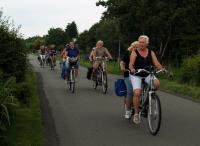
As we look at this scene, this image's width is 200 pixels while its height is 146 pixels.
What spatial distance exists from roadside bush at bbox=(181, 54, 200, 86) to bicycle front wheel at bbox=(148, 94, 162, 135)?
1231 centimetres

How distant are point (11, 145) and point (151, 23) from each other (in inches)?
902

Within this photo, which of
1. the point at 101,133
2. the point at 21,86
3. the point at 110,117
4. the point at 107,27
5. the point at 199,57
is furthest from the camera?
the point at 107,27

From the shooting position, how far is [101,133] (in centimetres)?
1061

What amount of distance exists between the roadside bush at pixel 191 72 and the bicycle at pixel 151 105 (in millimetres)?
11723

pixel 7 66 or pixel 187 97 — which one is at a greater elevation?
pixel 7 66

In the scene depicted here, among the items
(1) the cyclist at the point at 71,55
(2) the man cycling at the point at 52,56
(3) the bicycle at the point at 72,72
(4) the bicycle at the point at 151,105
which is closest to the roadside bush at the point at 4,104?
(4) the bicycle at the point at 151,105

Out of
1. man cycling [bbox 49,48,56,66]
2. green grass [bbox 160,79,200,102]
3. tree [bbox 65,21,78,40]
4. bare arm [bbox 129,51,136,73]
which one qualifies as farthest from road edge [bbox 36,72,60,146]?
tree [bbox 65,21,78,40]

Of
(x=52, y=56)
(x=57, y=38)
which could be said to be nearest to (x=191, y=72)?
(x=52, y=56)

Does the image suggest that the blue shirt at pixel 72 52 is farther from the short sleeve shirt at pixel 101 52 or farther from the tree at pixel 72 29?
the tree at pixel 72 29

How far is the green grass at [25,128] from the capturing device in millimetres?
9325

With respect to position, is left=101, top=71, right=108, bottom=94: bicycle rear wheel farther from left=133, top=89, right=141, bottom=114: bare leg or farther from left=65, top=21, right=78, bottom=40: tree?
left=65, top=21, right=78, bottom=40: tree

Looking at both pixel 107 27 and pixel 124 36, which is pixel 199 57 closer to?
pixel 124 36

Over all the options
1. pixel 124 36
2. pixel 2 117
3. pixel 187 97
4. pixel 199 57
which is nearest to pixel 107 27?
pixel 124 36

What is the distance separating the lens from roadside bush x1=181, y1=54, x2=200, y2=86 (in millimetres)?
23456
